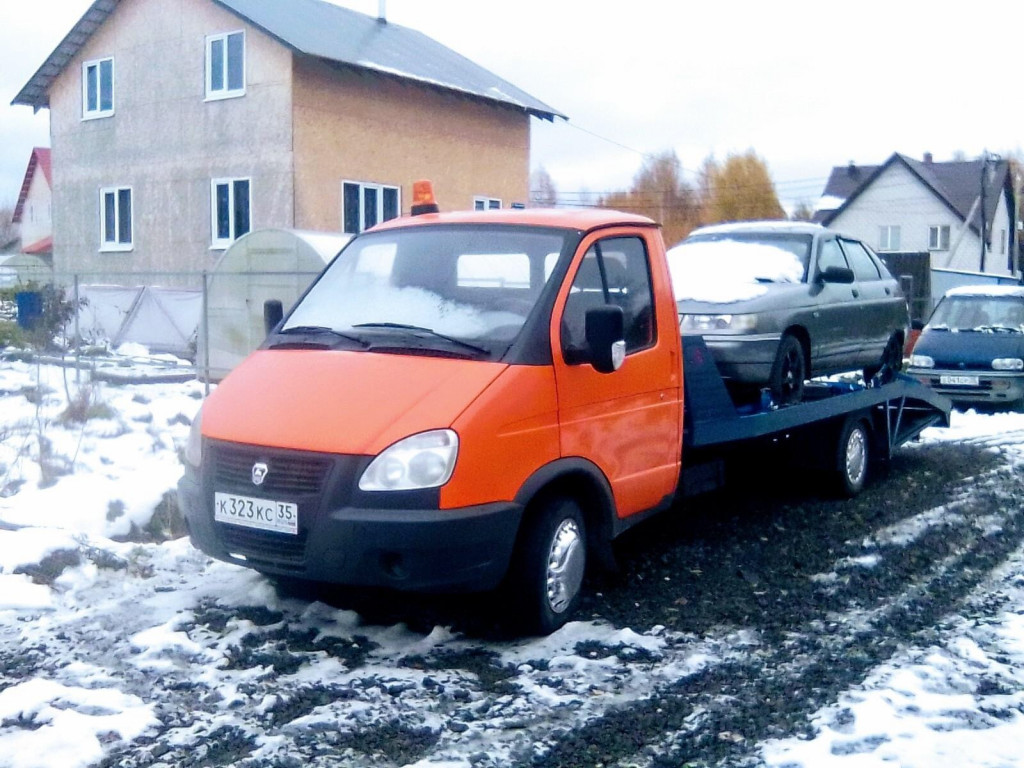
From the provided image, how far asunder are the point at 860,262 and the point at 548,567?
19.0 feet

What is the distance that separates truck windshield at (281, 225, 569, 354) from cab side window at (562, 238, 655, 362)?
0.21m

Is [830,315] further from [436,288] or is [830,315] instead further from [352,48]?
[352,48]

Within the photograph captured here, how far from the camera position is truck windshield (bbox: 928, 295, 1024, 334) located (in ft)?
51.7

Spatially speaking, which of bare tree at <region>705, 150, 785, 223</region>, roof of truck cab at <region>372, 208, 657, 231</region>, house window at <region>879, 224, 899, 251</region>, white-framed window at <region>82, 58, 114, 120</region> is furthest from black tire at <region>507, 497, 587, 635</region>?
house window at <region>879, 224, 899, 251</region>

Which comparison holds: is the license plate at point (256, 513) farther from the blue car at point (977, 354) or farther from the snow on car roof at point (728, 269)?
the blue car at point (977, 354)

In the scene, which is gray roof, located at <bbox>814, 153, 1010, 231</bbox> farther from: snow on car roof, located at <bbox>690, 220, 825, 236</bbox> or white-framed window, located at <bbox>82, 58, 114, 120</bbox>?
snow on car roof, located at <bbox>690, 220, 825, 236</bbox>

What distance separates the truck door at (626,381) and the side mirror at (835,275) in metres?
2.82

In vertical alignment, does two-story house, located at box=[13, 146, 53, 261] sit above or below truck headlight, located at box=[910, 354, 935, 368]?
→ above

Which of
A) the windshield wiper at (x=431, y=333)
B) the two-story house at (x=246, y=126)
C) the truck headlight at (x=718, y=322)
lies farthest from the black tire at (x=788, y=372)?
the two-story house at (x=246, y=126)

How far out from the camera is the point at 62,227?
1105 inches

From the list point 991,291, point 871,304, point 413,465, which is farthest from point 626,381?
point 991,291

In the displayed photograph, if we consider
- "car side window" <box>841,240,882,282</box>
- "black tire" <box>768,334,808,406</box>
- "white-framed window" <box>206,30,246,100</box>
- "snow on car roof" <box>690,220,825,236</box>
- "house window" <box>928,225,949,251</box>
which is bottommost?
"black tire" <box>768,334,808,406</box>

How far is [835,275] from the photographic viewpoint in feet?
29.5

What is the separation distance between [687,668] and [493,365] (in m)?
1.64
